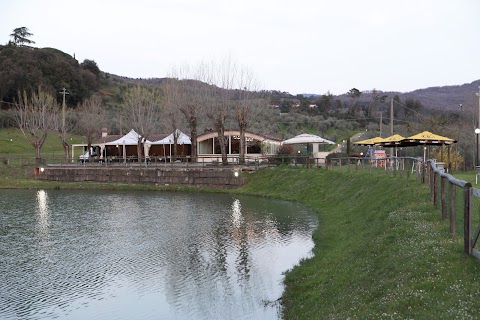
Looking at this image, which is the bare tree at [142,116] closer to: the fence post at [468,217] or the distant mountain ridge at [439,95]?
the fence post at [468,217]

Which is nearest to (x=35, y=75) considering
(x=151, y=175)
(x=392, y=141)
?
(x=151, y=175)

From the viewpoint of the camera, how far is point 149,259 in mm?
16016

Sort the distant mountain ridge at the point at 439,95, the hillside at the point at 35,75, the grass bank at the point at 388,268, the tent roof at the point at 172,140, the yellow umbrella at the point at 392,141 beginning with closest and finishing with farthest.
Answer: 1. the grass bank at the point at 388,268
2. the yellow umbrella at the point at 392,141
3. the tent roof at the point at 172,140
4. the hillside at the point at 35,75
5. the distant mountain ridge at the point at 439,95

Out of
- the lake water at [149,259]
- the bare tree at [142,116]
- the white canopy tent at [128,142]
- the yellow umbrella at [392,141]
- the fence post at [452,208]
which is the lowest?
the lake water at [149,259]

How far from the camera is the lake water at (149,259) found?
11.4 m

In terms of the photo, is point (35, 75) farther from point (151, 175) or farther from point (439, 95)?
point (439, 95)

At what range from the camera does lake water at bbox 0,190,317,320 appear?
11.4m

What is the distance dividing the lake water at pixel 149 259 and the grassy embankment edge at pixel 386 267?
92 centimetres

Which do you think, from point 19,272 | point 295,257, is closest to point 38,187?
point 19,272

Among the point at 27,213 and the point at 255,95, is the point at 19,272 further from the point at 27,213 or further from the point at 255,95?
the point at 255,95

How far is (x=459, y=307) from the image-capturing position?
6.52m

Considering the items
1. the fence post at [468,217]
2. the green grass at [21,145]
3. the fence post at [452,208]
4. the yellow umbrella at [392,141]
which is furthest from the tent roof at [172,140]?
the fence post at [468,217]

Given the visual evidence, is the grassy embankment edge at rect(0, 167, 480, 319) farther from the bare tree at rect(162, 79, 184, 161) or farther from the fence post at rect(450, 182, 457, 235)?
the bare tree at rect(162, 79, 184, 161)

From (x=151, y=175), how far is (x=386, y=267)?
115 ft
